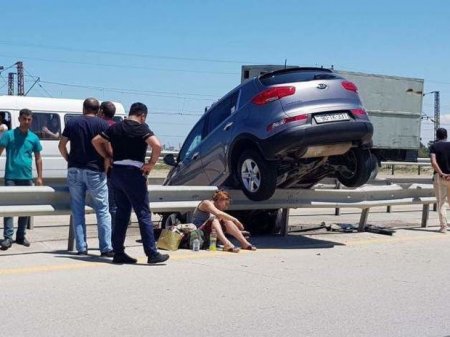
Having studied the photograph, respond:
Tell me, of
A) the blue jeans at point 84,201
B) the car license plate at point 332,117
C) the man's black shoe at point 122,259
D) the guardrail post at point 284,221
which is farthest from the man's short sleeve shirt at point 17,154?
the guardrail post at point 284,221

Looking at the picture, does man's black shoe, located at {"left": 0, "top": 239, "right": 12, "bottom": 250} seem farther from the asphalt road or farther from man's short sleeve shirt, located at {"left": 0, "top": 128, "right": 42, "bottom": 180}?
man's short sleeve shirt, located at {"left": 0, "top": 128, "right": 42, "bottom": 180}

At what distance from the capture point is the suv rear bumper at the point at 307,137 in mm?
8500

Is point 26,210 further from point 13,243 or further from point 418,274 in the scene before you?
point 418,274

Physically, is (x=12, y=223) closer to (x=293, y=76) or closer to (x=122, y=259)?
(x=122, y=259)

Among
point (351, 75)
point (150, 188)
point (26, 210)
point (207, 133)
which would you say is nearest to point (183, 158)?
point (207, 133)

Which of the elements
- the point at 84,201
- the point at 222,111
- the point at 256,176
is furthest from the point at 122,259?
the point at 222,111

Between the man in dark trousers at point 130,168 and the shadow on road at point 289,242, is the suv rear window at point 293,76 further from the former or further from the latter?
the shadow on road at point 289,242

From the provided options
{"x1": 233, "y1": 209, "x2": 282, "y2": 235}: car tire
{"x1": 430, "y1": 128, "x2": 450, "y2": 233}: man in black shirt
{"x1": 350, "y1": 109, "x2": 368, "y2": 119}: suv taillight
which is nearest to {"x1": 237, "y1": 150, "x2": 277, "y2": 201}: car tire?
{"x1": 350, "y1": 109, "x2": 368, "y2": 119}: suv taillight

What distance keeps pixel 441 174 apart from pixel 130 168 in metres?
6.08

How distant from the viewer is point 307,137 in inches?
335

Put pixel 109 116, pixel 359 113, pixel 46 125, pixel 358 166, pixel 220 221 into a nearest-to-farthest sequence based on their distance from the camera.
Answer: pixel 109 116, pixel 359 113, pixel 220 221, pixel 358 166, pixel 46 125

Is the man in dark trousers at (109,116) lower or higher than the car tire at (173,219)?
higher

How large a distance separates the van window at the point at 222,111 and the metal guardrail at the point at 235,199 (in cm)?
105

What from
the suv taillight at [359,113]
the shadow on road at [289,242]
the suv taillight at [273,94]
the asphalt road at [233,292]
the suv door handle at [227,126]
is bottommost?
the asphalt road at [233,292]
